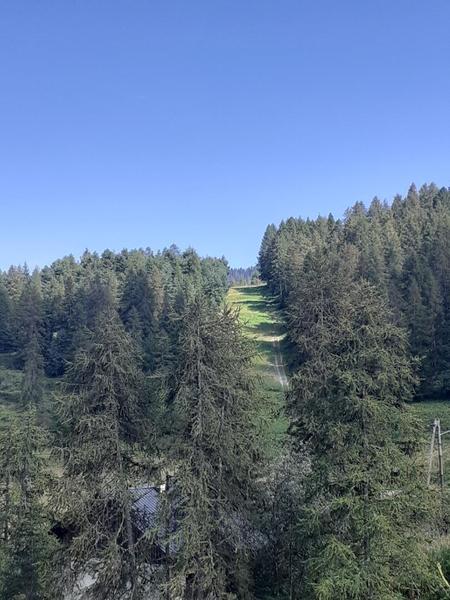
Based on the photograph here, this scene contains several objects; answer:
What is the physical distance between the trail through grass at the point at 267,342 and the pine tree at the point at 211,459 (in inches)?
42.3

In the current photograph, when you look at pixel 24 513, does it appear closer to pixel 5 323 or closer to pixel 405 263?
pixel 405 263

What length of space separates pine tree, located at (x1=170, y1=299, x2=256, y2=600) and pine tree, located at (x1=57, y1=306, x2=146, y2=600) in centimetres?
147

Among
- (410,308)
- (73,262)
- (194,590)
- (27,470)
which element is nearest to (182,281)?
(73,262)

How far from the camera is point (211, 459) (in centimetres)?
1400

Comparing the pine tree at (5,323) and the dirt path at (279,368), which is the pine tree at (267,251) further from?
the pine tree at (5,323)

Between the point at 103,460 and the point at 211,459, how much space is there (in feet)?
9.67

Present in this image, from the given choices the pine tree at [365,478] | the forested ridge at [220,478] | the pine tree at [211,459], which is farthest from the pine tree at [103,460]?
the pine tree at [365,478]

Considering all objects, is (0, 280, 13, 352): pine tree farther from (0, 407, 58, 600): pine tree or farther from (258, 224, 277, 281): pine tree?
(0, 407, 58, 600): pine tree

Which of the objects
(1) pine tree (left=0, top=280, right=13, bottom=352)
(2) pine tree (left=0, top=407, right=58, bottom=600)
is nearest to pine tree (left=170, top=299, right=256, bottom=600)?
(2) pine tree (left=0, top=407, right=58, bottom=600)

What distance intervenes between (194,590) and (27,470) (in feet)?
29.3

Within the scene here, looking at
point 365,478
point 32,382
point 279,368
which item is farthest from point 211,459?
point 279,368

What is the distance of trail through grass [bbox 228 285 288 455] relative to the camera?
→ 16.0 m

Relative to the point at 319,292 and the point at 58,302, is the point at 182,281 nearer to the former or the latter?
the point at 58,302

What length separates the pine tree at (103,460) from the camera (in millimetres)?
13766
